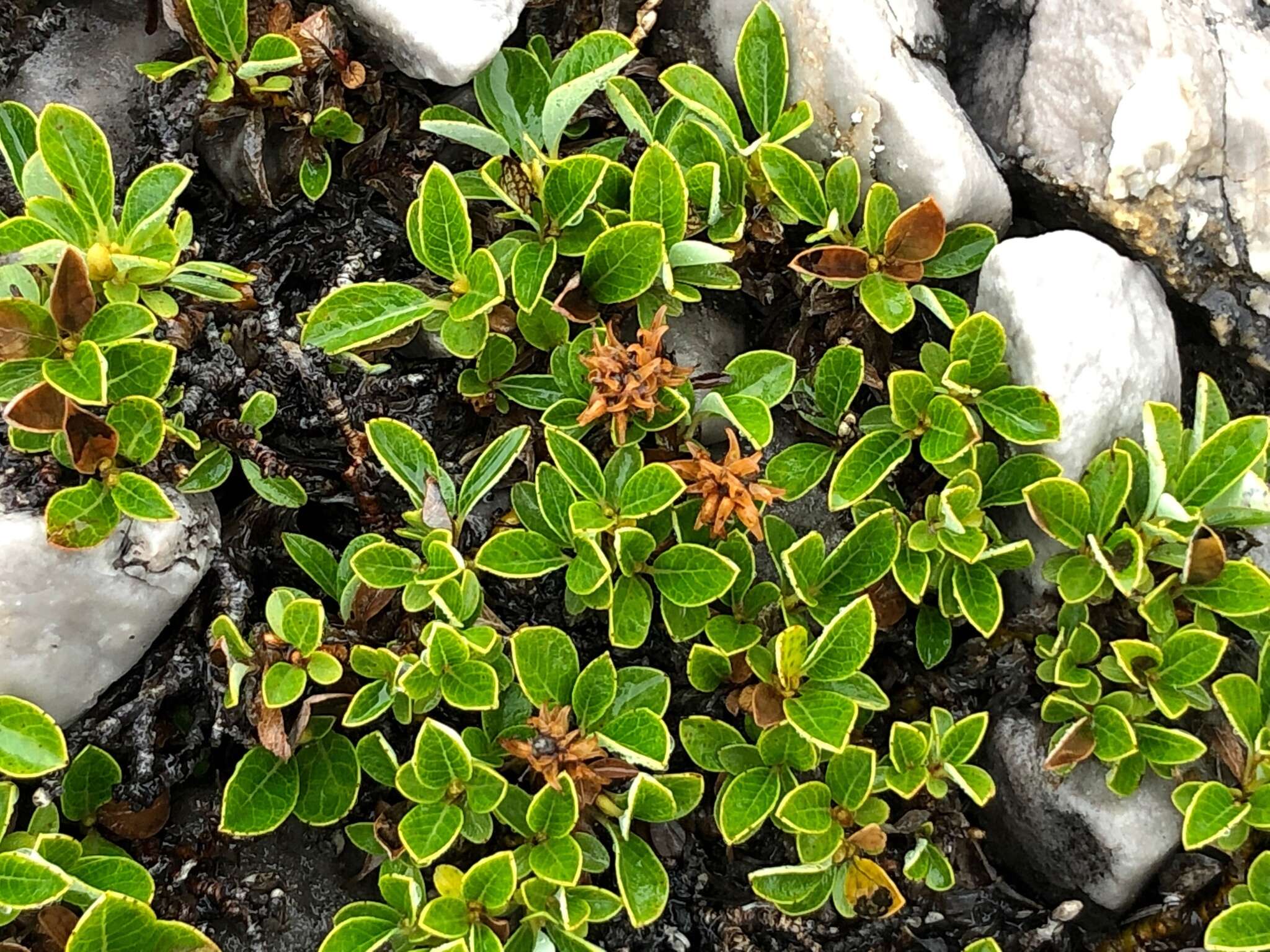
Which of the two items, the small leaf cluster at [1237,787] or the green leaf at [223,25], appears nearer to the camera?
the small leaf cluster at [1237,787]

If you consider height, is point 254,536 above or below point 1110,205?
below

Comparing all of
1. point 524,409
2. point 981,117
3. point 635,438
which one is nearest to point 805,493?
point 635,438

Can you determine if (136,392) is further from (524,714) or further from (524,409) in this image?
(524,714)

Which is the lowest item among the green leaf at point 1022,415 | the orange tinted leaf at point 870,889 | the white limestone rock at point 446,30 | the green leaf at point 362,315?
the orange tinted leaf at point 870,889

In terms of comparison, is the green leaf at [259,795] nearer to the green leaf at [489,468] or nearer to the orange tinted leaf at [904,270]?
the green leaf at [489,468]

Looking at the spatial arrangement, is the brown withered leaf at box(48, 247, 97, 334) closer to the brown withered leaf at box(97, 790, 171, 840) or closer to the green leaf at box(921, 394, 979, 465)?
the brown withered leaf at box(97, 790, 171, 840)

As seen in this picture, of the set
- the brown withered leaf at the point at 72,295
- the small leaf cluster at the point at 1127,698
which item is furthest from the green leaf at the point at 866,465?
the brown withered leaf at the point at 72,295

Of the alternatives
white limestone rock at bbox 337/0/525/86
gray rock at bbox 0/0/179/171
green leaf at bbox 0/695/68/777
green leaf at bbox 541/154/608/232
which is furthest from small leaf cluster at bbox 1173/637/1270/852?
gray rock at bbox 0/0/179/171

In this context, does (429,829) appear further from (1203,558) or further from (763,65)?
(763,65)
